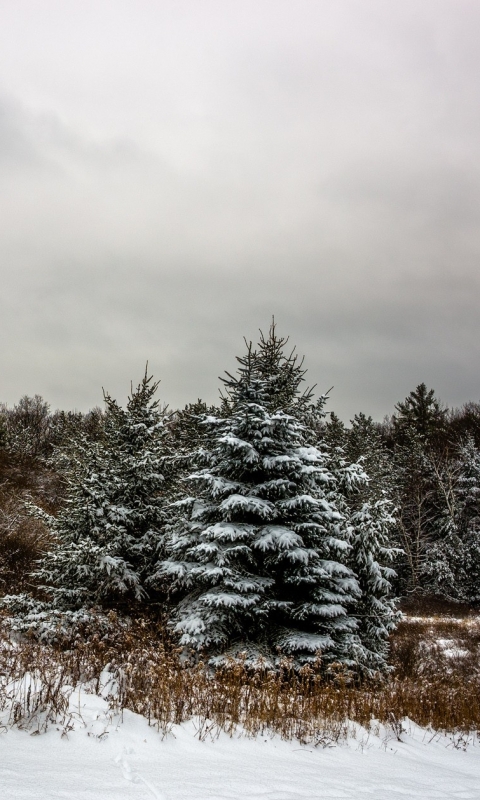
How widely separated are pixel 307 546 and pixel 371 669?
3.67 meters

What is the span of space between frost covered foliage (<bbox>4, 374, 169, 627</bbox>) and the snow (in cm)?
661

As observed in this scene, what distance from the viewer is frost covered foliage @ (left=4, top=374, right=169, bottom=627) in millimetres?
11383

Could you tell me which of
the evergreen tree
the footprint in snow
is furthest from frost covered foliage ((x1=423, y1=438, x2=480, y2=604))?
the footprint in snow

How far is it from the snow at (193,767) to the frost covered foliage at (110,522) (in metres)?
6.61

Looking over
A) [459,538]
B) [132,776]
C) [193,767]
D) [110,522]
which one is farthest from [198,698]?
[459,538]

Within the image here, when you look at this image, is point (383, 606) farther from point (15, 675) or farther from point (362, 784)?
point (15, 675)

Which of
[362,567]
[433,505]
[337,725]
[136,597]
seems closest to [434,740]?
[337,725]

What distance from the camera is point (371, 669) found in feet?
37.3

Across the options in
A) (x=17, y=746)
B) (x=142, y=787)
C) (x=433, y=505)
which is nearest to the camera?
(x=142, y=787)

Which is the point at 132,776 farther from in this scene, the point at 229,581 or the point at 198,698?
the point at 229,581

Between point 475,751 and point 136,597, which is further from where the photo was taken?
point 136,597

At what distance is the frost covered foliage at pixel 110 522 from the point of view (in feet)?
37.3

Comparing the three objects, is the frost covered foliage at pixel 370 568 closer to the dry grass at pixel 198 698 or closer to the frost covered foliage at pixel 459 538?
the dry grass at pixel 198 698

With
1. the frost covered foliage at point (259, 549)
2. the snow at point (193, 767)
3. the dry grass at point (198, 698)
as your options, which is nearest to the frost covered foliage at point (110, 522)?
the frost covered foliage at point (259, 549)
